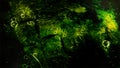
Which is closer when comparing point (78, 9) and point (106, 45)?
point (106, 45)

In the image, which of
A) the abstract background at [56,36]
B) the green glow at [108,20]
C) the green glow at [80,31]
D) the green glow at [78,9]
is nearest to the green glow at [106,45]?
the abstract background at [56,36]

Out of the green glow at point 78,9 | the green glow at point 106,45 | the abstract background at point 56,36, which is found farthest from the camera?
the green glow at point 78,9

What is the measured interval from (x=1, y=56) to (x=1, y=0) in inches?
42.7

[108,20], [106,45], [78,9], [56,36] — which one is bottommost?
[106,45]

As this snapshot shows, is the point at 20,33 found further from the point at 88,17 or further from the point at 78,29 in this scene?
the point at 88,17

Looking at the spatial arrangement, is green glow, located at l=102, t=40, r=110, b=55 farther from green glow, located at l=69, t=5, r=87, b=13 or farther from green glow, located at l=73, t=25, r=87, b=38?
green glow, located at l=69, t=5, r=87, b=13

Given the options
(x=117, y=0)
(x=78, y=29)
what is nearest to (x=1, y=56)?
(x=78, y=29)

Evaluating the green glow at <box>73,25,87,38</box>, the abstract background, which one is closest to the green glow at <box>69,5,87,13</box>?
the abstract background

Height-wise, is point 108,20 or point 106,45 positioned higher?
point 108,20

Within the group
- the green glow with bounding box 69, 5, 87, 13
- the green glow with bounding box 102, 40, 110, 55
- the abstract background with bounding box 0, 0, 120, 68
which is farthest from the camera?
the green glow with bounding box 69, 5, 87, 13

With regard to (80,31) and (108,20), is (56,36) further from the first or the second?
(108,20)

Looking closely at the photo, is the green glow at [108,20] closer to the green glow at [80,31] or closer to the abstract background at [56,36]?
the abstract background at [56,36]

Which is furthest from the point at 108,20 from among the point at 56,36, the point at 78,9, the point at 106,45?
the point at 56,36

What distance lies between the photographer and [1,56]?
11.3 ft
